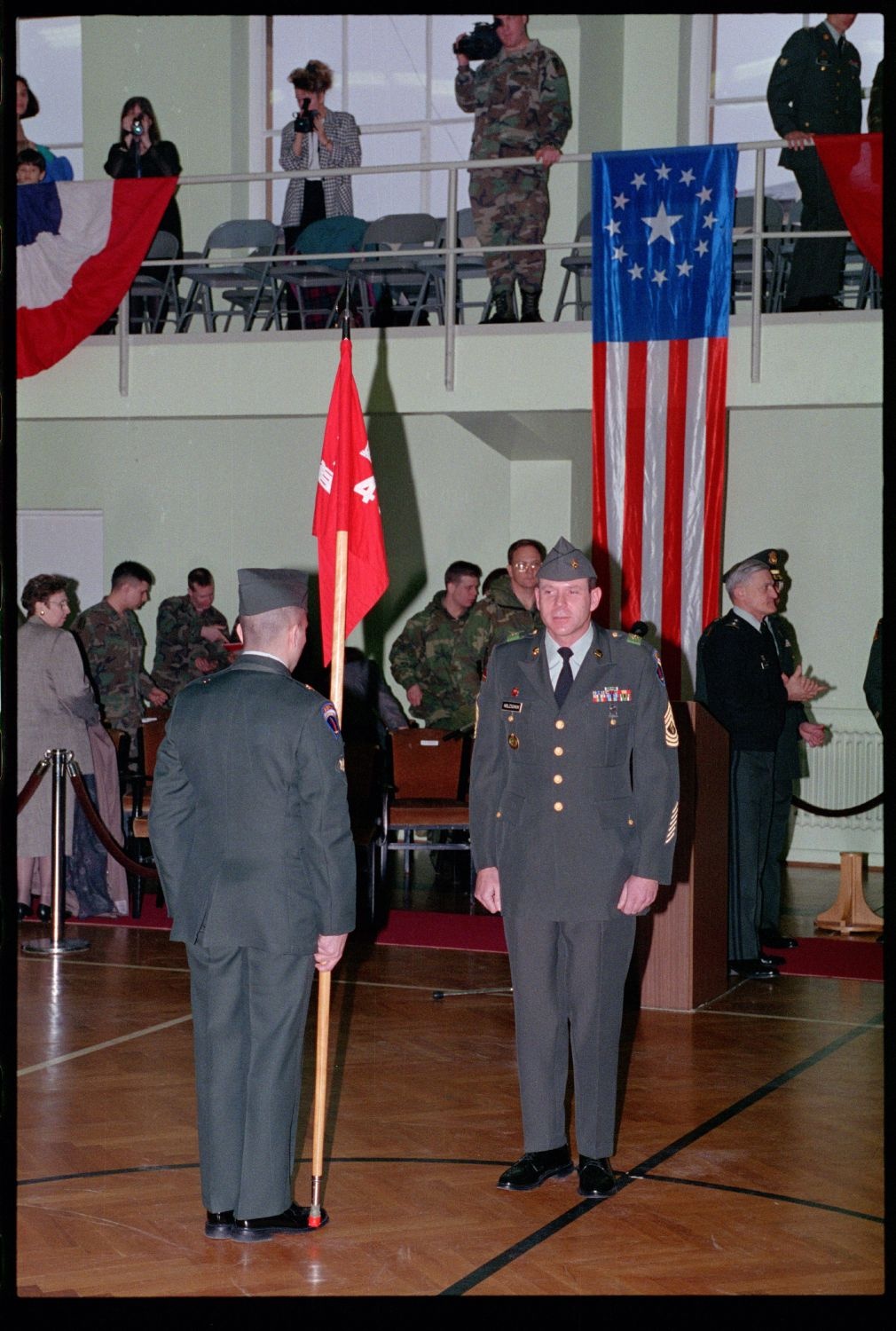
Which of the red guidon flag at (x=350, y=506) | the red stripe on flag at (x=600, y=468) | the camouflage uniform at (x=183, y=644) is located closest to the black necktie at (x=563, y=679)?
the red guidon flag at (x=350, y=506)

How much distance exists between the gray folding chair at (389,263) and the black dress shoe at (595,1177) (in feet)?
21.6

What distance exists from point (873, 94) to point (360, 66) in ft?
15.2

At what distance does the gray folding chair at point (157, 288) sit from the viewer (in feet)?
33.1

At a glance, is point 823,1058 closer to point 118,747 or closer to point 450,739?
point 450,739

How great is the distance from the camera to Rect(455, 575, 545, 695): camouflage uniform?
30.0ft

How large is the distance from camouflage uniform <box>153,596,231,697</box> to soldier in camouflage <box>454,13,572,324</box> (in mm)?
2719

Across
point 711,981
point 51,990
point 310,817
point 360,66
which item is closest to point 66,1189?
point 310,817

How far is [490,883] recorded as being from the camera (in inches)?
165

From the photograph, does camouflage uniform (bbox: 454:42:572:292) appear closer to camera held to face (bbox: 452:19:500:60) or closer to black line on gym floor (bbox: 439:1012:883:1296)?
camera held to face (bbox: 452:19:500:60)

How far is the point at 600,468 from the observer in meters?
8.70

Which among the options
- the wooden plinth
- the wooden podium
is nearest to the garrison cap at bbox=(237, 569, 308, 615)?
the wooden podium

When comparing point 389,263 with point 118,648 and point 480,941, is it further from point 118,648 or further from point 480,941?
point 480,941

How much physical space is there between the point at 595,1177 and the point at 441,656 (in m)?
5.41

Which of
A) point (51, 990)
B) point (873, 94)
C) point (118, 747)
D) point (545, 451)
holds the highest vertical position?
point (873, 94)
